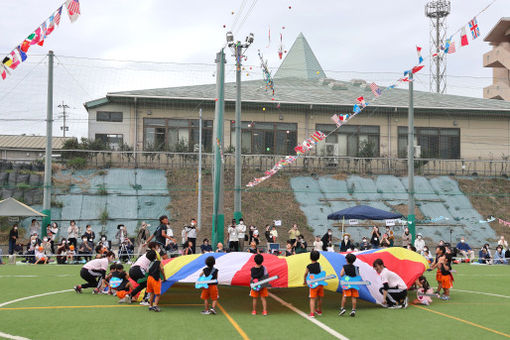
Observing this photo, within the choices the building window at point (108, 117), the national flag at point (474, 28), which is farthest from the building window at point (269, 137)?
the national flag at point (474, 28)

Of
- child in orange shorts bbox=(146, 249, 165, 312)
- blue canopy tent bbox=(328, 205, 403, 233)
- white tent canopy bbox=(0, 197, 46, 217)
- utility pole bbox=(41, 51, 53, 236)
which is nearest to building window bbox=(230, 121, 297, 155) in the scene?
blue canopy tent bbox=(328, 205, 403, 233)

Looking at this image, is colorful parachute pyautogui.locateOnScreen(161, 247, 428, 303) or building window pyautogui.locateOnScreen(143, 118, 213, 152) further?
building window pyautogui.locateOnScreen(143, 118, 213, 152)

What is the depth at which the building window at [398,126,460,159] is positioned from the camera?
1415 inches

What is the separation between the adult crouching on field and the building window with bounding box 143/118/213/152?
22930mm

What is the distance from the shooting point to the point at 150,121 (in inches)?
1325

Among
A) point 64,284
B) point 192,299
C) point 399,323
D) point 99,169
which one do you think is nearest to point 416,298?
point 399,323

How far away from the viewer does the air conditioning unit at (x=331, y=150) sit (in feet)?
115

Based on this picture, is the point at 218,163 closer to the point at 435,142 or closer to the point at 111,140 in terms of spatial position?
the point at 111,140

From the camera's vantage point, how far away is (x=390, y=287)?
11195 mm

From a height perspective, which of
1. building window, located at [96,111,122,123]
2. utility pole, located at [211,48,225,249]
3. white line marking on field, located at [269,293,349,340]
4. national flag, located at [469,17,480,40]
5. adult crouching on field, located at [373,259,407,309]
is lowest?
white line marking on field, located at [269,293,349,340]

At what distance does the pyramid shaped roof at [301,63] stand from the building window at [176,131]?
6.95m

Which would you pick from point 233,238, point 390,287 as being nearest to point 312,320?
point 390,287

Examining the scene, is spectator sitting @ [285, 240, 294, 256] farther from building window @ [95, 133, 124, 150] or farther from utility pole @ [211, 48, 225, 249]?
building window @ [95, 133, 124, 150]

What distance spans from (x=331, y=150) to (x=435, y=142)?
692cm
